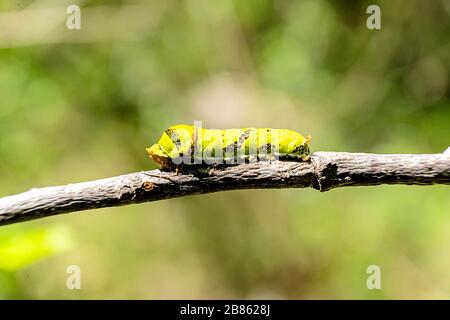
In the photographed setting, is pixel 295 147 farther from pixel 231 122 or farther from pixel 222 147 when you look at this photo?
pixel 231 122

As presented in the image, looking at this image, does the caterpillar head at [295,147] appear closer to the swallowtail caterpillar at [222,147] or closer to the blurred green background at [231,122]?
the swallowtail caterpillar at [222,147]

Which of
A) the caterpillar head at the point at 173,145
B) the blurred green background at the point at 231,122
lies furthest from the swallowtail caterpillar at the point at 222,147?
the blurred green background at the point at 231,122

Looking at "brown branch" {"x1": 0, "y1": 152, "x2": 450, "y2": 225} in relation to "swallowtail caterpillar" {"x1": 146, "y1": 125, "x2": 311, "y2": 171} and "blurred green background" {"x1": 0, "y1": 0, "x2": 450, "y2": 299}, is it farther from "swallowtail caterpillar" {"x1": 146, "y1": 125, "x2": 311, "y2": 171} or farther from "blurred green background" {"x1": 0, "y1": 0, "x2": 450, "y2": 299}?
"blurred green background" {"x1": 0, "y1": 0, "x2": 450, "y2": 299}

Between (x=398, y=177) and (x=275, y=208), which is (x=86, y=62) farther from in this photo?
(x=398, y=177)

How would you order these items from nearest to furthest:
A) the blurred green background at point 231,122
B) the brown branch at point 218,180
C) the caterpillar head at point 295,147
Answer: the brown branch at point 218,180 → the caterpillar head at point 295,147 → the blurred green background at point 231,122

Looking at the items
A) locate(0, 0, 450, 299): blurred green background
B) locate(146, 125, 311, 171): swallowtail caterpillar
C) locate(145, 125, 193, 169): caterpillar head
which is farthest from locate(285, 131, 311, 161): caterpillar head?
locate(0, 0, 450, 299): blurred green background
